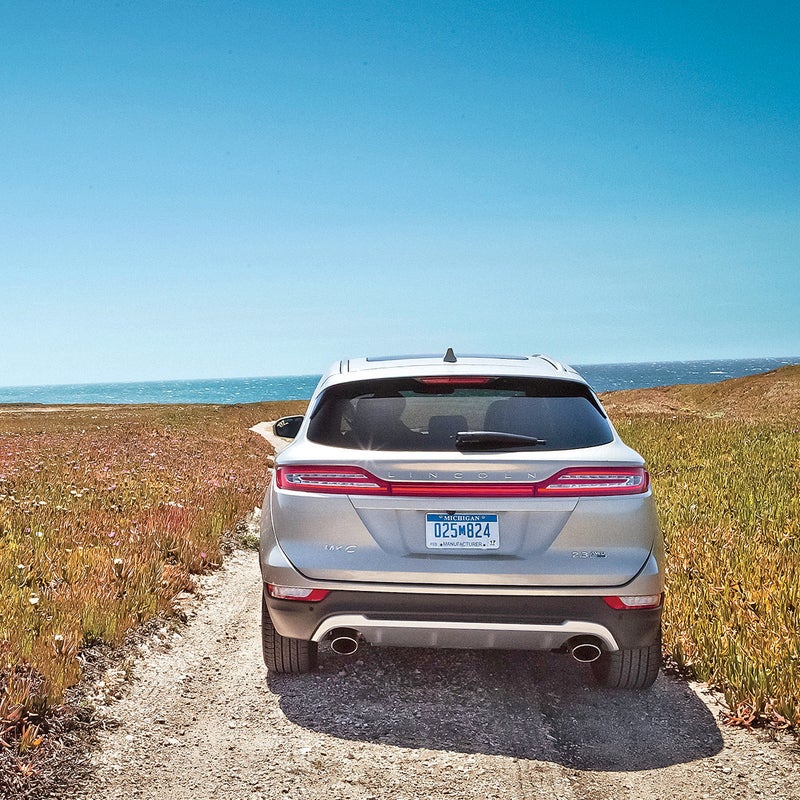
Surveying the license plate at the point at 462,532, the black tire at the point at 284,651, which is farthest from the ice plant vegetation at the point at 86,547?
the license plate at the point at 462,532

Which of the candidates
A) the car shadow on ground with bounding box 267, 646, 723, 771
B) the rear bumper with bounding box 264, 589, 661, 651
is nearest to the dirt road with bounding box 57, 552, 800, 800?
the car shadow on ground with bounding box 267, 646, 723, 771

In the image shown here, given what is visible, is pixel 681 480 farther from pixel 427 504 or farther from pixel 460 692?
pixel 427 504

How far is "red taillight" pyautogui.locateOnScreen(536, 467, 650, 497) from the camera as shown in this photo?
367 cm

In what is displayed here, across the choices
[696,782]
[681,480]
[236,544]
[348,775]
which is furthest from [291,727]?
[681,480]

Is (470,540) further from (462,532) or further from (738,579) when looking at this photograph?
(738,579)

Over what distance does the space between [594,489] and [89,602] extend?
3701 millimetres

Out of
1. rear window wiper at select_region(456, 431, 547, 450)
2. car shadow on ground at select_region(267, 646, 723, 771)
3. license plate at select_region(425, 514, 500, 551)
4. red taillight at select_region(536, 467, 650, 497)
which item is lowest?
car shadow on ground at select_region(267, 646, 723, 771)

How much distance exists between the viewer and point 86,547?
699cm

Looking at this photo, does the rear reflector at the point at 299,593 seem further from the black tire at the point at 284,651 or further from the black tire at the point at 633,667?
the black tire at the point at 633,667

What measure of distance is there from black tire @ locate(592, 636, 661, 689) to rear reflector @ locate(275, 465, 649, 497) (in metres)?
1.06

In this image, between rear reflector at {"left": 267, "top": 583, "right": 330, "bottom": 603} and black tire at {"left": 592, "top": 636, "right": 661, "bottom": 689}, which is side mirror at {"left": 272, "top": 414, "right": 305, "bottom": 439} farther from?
black tire at {"left": 592, "top": 636, "right": 661, "bottom": 689}

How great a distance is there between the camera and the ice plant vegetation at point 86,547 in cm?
411

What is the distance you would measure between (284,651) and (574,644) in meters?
1.74

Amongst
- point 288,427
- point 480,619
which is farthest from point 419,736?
point 288,427
